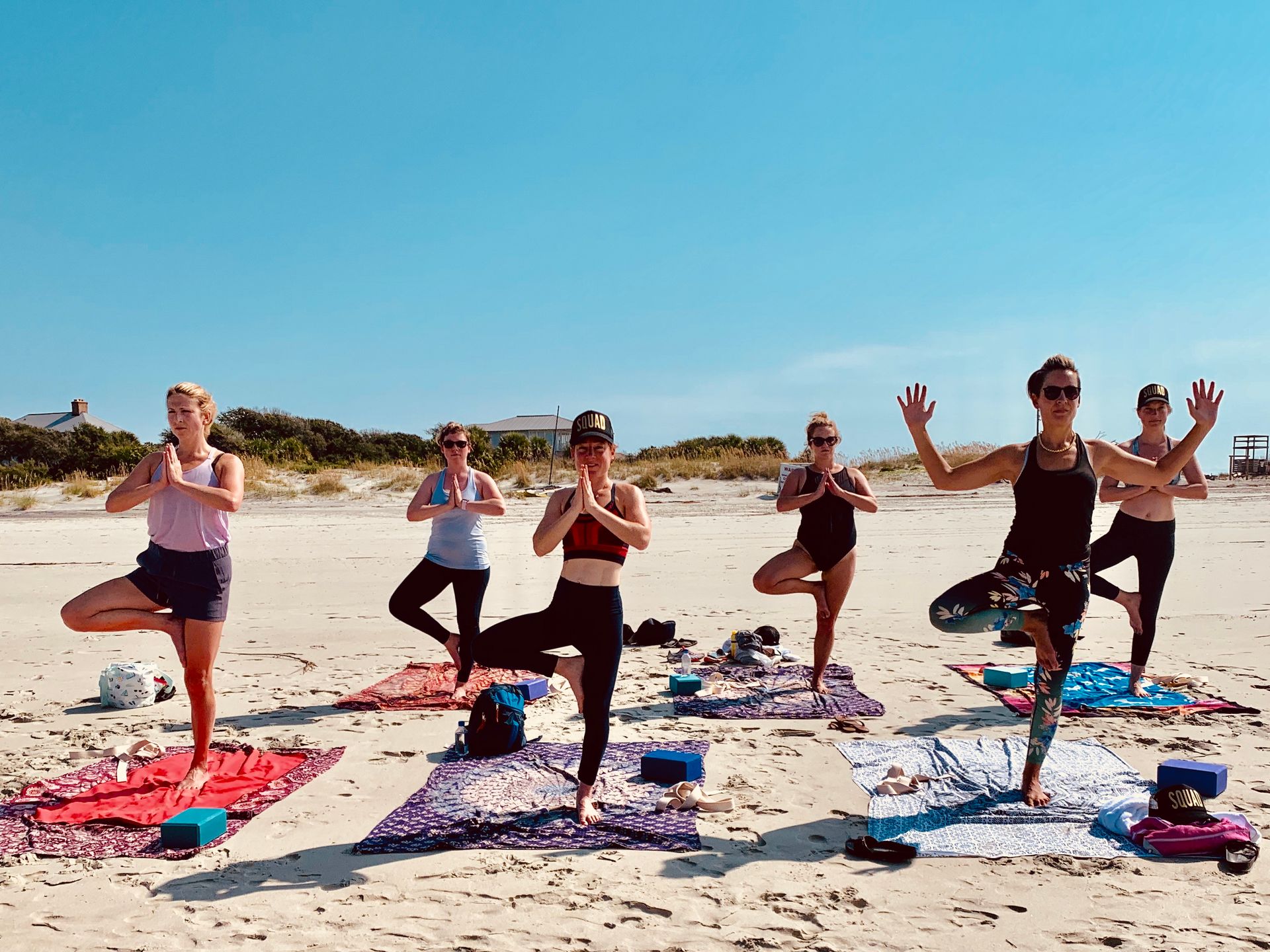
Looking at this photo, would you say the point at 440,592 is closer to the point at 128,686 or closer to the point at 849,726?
the point at 128,686

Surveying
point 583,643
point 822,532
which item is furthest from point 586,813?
point 822,532

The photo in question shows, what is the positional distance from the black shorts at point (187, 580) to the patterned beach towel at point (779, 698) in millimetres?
3344

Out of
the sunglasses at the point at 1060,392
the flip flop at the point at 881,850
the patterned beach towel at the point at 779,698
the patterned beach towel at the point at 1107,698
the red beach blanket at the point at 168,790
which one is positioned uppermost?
the sunglasses at the point at 1060,392

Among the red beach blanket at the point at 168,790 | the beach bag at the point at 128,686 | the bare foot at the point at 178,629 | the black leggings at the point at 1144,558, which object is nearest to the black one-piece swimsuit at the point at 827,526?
the black leggings at the point at 1144,558

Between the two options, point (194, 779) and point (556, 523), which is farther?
point (194, 779)

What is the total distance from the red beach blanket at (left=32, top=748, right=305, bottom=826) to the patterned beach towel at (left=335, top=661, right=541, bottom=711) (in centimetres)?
127

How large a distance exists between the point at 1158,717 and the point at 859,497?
2486mm

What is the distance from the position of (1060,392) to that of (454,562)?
462 centimetres

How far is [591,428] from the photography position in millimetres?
4812

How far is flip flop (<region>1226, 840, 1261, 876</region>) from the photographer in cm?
417

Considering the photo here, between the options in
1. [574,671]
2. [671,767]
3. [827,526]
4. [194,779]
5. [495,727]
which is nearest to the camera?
[574,671]

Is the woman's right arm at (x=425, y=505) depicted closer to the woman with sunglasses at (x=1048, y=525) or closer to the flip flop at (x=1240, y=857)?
the woman with sunglasses at (x=1048, y=525)

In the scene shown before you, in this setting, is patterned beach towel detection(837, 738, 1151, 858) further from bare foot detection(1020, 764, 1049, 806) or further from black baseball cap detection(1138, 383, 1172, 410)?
black baseball cap detection(1138, 383, 1172, 410)

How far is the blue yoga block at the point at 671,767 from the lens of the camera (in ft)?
17.7
